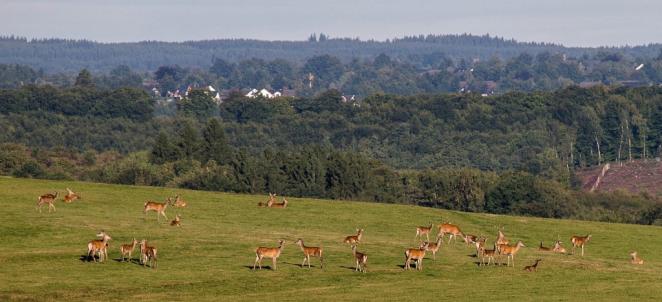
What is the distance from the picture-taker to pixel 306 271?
54.0m

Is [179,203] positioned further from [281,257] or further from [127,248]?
[127,248]

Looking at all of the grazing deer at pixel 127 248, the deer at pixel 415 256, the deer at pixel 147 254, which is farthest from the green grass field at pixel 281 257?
the deer at pixel 147 254

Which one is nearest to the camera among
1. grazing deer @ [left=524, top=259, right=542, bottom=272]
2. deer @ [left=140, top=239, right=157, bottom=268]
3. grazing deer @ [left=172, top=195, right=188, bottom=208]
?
deer @ [left=140, top=239, right=157, bottom=268]

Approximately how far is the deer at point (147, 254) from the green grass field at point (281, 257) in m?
0.64

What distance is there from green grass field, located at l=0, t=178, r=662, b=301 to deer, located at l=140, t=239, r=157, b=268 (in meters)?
0.64

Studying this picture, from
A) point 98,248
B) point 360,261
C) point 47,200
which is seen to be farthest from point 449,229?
point 47,200

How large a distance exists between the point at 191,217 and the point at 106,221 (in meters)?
4.83

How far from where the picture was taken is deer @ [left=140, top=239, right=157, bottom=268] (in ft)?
176

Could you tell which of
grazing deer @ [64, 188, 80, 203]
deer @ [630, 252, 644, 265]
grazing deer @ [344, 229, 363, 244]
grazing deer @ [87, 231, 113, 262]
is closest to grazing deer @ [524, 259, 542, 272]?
deer @ [630, 252, 644, 265]

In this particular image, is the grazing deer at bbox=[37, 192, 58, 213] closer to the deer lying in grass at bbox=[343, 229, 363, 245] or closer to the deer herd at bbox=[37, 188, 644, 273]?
the deer herd at bbox=[37, 188, 644, 273]

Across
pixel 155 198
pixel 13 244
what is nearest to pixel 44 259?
pixel 13 244

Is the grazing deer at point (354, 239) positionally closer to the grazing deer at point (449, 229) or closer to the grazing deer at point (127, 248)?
the grazing deer at point (449, 229)

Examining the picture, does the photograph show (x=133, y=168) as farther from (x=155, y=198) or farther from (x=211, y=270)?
(x=211, y=270)

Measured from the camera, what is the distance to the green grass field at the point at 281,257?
165ft
